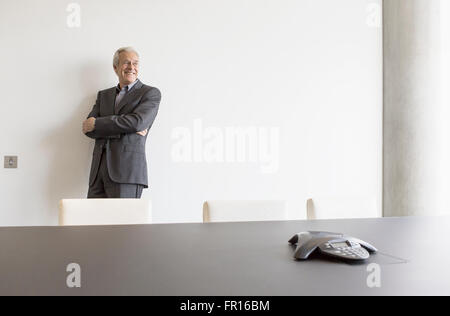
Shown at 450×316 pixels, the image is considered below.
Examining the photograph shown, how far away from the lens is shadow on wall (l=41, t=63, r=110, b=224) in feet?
11.6

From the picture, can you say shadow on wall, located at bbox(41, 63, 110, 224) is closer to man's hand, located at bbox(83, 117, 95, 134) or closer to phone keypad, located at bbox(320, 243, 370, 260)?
man's hand, located at bbox(83, 117, 95, 134)

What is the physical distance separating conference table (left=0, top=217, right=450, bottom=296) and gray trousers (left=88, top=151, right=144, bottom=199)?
1.82 metres

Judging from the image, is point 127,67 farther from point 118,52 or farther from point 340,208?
point 340,208

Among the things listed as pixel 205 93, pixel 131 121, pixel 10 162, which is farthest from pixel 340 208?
pixel 10 162

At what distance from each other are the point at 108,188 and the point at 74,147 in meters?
0.59

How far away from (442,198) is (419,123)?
26.3 inches

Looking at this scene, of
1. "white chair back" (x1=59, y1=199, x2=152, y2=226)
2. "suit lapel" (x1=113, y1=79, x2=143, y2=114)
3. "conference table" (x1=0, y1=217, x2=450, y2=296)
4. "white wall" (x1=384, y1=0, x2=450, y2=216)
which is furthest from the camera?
"white wall" (x1=384, y1=0, x2=450, y2=216)

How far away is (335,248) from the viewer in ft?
3.09

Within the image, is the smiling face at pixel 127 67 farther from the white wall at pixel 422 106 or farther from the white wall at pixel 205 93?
the white wall at pixel 422 106

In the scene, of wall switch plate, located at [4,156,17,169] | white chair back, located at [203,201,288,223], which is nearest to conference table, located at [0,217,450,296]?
white chair back, located at [203,201,288,223]

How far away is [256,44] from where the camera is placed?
12.5ft

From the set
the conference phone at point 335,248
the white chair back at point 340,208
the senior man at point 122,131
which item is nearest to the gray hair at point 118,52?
the senior man at point 122,131

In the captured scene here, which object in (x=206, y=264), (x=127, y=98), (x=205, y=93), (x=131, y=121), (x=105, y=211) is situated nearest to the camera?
(x=206, y=264)

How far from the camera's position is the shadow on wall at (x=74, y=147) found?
139 inches
